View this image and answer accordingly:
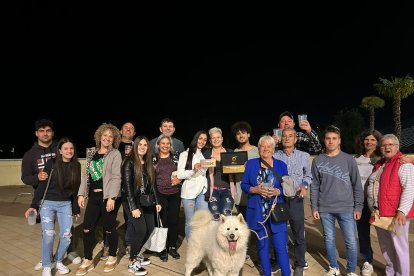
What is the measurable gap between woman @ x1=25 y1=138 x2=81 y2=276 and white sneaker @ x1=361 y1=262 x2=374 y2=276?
4.22 meters

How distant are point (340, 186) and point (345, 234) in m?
0.65

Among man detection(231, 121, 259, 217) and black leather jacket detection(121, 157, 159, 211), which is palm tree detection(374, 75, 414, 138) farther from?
black leather jacket detection(121, 157, 159, 211)

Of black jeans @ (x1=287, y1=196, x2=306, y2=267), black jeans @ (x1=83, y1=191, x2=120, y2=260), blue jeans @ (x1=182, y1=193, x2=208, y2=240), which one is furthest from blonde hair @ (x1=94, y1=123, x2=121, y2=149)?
black jeans @ (x1=287, y1=196, x2=306, y2=267)

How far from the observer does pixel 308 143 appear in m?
5.03

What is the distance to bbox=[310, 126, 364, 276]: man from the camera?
4102 mm

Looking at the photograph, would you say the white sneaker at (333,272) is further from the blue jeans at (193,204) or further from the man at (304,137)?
the blue jeans at (193,204)

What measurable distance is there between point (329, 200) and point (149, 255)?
10.00 feet

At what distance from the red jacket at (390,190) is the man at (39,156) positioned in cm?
453

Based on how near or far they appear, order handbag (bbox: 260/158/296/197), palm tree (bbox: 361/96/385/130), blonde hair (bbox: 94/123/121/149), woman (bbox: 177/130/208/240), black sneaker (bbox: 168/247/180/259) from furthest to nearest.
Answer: palm tree (bbox: 361/96/385/130) < black sneaker (bbox: 168/247/180/259) < woman (bbox: 177/130/208/240) < blonde hair (bbox: 94/123/121/149) < handbag (bbox: 260/158/296/197)

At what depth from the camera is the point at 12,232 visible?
6652 mm

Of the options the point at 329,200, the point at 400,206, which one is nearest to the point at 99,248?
the point at 329,200

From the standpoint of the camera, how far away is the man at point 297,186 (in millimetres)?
4246

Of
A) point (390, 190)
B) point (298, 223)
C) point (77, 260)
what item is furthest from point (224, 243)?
point (77, 260)

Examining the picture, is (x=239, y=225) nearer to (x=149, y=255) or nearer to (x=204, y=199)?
(x=204, y=199)
